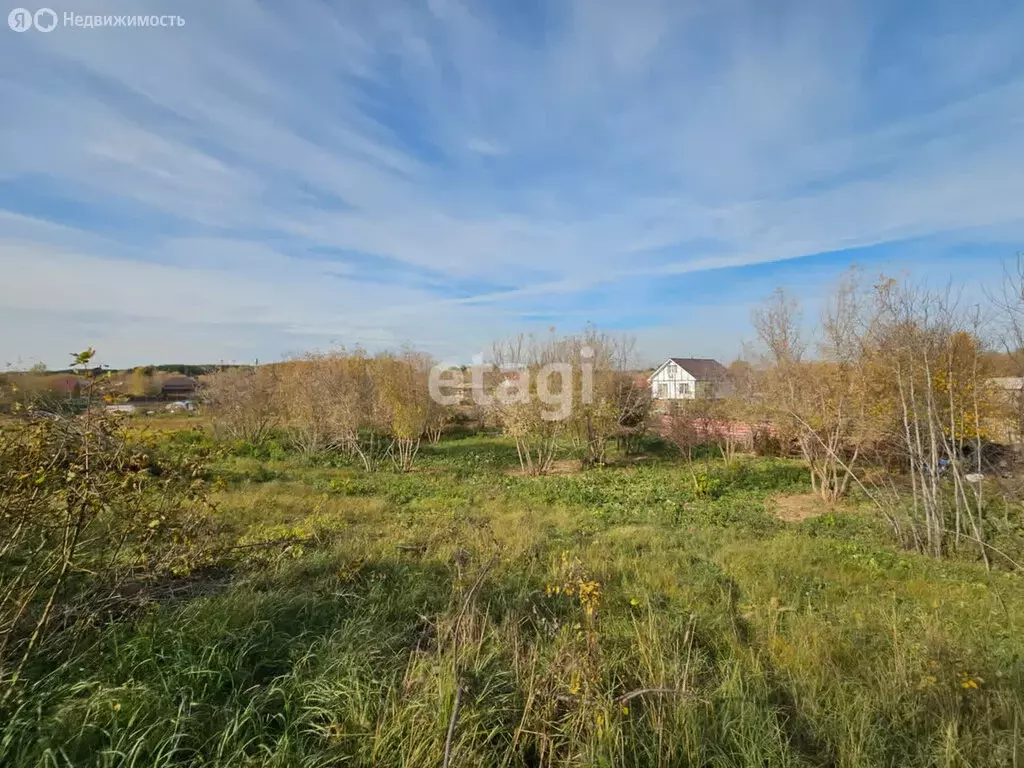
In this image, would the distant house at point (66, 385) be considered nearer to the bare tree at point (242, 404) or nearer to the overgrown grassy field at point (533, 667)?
the overgrown grassy field at point (533, 667)

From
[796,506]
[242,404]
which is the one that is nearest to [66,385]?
[796,506]

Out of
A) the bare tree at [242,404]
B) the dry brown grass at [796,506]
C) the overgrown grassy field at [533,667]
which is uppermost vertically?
the bare tree at [242,404]

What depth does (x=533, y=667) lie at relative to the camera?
2.50 meters

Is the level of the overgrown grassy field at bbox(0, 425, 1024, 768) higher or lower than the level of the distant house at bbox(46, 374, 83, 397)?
lower

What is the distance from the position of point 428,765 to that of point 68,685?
1707mm

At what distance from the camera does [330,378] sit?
16594mm

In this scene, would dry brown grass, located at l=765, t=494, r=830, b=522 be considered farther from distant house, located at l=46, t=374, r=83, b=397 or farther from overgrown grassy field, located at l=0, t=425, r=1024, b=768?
distant house, located at l=46, t=374, r=83, b=397

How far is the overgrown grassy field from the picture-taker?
202 centimetres

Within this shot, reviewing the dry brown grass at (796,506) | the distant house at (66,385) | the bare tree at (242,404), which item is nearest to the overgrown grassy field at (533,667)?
the distant house at (66,385)

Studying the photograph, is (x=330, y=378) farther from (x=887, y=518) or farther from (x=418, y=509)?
(x=887, y=518)

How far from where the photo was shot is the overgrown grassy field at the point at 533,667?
202 centimetres

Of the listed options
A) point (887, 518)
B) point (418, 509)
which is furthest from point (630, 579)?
point (887, 518)

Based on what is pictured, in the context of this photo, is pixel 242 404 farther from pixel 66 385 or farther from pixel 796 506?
pixel 796 506

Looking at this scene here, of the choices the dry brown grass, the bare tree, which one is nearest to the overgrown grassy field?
the dry brown grass
